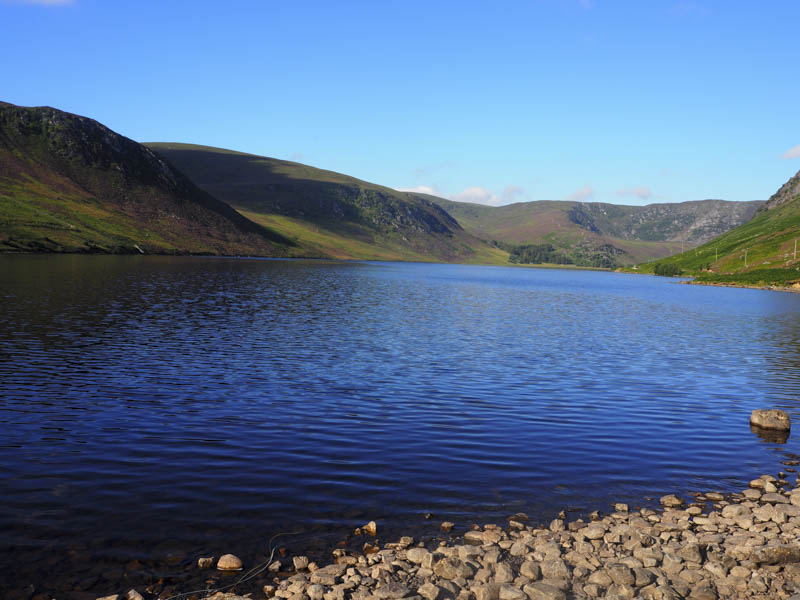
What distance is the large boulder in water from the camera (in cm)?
2873

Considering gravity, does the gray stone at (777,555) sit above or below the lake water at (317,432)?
above

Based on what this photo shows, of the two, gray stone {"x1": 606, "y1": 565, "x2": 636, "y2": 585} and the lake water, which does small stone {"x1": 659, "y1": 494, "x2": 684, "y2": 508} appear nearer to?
the lake water

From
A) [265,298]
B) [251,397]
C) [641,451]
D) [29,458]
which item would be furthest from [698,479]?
[265,298]

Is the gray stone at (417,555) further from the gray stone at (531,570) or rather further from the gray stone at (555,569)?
the gray stone at (555,569)

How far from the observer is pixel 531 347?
53.1 m

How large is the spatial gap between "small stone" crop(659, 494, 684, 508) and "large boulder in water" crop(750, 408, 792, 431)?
493 inches

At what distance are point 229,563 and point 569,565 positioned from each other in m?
8.41

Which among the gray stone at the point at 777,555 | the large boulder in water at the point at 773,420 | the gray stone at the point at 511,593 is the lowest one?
the gray stone at the point at 511,593

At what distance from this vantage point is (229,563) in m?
14.4

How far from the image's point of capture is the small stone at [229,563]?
14312mm

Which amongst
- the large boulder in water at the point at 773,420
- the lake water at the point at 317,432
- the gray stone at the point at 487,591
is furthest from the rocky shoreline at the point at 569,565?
the large boulder in water at the point at 773,420

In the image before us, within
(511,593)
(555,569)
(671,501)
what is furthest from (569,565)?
(671,501)

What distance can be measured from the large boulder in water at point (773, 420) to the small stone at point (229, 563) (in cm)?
2618

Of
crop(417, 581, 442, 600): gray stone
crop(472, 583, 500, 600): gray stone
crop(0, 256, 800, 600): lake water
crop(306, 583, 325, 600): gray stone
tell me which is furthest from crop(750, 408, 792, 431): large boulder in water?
crop(306, 583, 325, 600): gray stone
